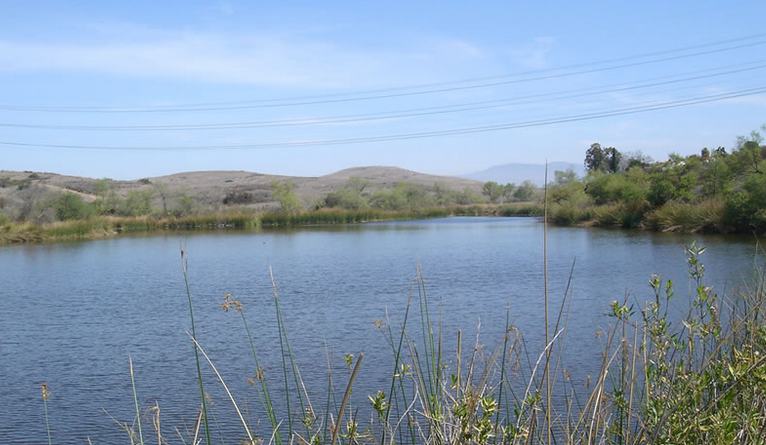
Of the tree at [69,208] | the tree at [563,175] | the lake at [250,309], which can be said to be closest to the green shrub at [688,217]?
the lake at [250,309]

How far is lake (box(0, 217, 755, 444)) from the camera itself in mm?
8391

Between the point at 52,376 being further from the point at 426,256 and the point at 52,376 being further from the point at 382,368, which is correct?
the point at 426,256

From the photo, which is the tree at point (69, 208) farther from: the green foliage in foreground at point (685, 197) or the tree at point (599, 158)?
the tree at point (599, 158)

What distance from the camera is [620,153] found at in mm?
64500

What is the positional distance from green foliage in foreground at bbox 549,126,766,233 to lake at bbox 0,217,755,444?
2084 millimetres

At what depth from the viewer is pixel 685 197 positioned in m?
33.4

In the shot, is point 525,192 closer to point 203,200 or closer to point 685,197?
point 203,200

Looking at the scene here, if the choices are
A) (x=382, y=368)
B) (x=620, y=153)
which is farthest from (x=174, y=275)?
(x=620, y=153)

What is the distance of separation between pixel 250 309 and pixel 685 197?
24.9 metres

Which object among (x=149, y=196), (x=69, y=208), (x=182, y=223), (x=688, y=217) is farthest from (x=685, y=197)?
(x=149, y=196)

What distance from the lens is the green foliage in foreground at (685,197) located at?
2741 centimetres

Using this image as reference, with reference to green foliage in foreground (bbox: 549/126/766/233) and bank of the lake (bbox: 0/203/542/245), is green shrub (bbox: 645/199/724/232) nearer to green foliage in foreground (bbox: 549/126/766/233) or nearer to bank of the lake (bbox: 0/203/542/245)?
green foliage in foreground (bbox: 549/126/766/233)

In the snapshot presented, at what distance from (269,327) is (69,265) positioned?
13.8 metres

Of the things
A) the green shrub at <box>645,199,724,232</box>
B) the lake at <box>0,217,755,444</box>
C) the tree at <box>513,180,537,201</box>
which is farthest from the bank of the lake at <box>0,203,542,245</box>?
the green shrub at <box>645,199,724,232</box>
